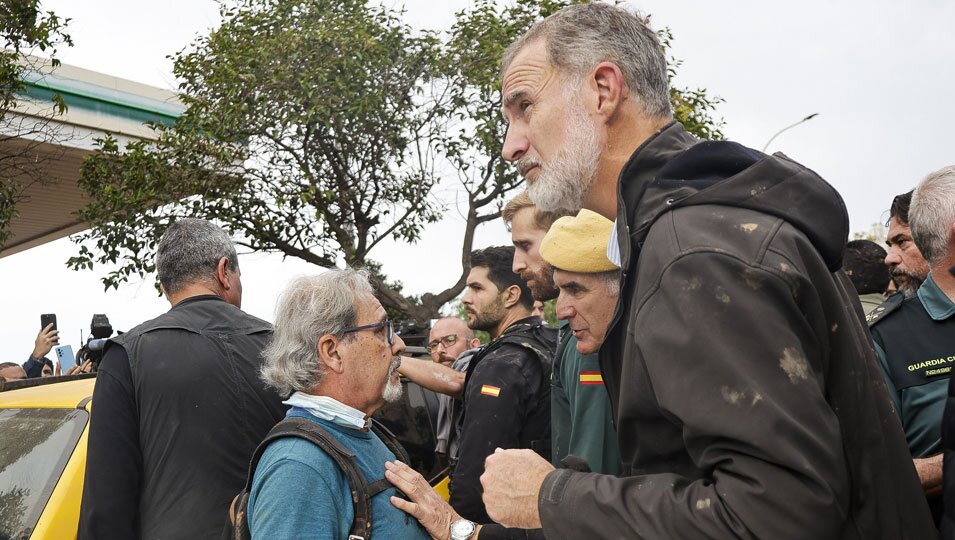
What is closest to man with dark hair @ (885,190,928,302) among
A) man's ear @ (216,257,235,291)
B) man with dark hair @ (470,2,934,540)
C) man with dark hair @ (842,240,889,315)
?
man with dark hair @ (842,240,889,315)

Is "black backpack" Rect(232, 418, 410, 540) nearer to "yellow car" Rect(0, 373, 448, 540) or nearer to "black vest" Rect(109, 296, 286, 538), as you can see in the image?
"black vest" Rect(109, 296, 286, 538)

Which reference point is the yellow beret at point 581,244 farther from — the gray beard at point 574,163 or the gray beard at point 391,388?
the gray beard at point 574,163

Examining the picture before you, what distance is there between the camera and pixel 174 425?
3408mm

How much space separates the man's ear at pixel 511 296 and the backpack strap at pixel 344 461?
2296 millimetres

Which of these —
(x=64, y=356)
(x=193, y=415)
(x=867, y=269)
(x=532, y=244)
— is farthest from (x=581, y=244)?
(x=64, y=356)

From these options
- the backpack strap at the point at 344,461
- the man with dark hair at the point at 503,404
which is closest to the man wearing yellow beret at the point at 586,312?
the man with dark hair at the point at 503,404

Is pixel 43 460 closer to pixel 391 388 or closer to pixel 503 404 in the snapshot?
pixel 391 388

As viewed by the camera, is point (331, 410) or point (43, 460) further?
point (43, 460)

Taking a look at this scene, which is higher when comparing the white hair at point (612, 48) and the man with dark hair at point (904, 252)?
the white hair at point (612, 48)

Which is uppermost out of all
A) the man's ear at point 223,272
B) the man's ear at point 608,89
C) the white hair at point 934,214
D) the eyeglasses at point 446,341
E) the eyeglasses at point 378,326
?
the man's ear at point 608,89

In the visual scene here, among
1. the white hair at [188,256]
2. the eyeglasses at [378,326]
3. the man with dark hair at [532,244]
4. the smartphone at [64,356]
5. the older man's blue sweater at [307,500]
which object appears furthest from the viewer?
the smartphone at [64,356]

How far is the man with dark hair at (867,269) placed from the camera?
15.0 feet

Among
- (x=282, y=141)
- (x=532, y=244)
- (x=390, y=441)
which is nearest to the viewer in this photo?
(x=390, y=441)

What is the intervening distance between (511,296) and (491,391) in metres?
1.11
